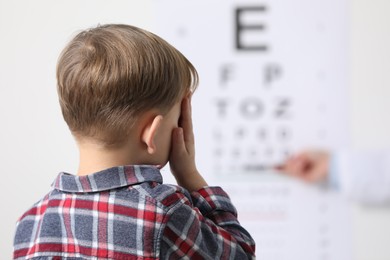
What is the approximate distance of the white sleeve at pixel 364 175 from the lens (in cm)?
154

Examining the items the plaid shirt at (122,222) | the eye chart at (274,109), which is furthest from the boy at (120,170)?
the eye chart at (274,109)

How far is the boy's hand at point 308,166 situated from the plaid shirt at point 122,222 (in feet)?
3.14

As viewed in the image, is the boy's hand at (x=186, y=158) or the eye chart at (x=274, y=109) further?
the eye chart at (x=274, y=109)

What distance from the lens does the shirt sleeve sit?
0.60 metres

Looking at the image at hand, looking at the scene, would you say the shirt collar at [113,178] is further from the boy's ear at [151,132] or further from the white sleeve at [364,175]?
the white sleeve at [364,175]

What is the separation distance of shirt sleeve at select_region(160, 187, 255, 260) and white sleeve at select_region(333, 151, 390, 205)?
3.02 feet

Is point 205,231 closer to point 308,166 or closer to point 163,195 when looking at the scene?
point 163,195

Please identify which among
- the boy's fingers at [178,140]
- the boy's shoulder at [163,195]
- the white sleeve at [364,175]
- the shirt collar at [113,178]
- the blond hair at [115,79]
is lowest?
the white sleeve at [364,175]

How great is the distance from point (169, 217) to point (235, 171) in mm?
999

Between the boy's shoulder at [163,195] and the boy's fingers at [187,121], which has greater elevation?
the boy's fingers at [187,121]

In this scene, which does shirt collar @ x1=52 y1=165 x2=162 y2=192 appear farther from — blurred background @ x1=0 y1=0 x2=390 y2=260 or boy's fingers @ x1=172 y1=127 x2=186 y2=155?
blurred background @ x1=0 y1=0 x2=390 y2=260

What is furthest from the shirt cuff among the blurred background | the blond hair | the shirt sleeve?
the blurred background

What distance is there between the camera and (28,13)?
1615 mm

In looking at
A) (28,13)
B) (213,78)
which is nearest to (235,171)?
(213,78)
